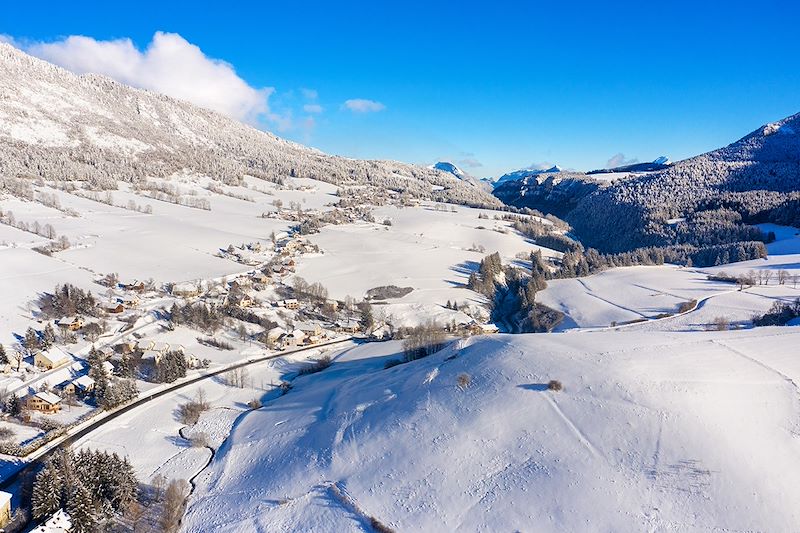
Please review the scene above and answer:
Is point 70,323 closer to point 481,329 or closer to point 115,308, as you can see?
point 115,308

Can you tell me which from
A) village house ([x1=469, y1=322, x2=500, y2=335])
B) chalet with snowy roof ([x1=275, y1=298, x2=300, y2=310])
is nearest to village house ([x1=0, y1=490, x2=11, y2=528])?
chalet with snowy roof ([x1=275, y1=298, x2=300, y2=310])

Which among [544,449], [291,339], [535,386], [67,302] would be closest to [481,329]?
[291,339]

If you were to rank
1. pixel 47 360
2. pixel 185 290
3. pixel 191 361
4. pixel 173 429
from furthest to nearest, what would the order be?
pixel 185 290, pixel 191 361, pixel 47 360, pixel 173 429

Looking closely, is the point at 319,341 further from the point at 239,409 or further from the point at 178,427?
the point at 178,427

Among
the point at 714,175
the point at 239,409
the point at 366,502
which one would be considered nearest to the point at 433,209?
the point at 714,175

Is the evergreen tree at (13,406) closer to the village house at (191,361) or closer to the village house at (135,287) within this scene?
the village house at (191,361)

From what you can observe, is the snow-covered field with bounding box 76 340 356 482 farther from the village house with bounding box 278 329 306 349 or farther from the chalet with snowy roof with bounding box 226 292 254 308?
the chalet with snowy roof with bounding box 226 292 254 308
